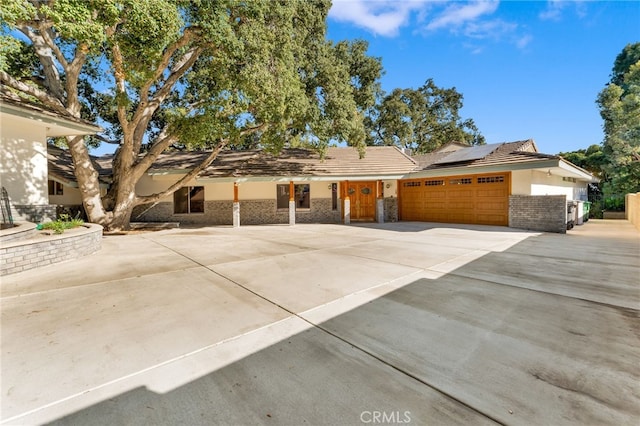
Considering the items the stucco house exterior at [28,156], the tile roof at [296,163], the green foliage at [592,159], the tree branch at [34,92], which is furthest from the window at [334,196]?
the green foliage at [592,159]

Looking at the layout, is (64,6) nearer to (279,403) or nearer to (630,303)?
(279,403)

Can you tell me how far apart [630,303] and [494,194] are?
34.4 feet

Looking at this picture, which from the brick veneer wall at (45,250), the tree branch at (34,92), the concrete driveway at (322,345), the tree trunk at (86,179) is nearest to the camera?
the concrete driveway at (322,345)

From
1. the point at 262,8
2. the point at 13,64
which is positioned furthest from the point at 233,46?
the point at 13,64

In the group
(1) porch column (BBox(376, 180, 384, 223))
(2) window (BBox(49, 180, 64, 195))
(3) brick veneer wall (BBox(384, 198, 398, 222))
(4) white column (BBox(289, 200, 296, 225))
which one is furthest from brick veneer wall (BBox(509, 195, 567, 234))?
(2) window (BBox(49, 180, 64, 195))

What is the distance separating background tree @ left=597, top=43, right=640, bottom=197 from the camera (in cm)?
1806

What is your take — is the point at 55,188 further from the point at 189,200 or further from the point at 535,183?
the point at 535,183

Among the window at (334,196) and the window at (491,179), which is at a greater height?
the window at (491,179)

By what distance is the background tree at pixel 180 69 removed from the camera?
7383 millimetres

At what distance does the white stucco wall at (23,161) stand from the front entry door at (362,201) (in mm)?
13250

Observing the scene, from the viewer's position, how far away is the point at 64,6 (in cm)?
661

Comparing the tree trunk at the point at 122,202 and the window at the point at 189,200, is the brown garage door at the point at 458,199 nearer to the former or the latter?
the window at the point at 189,200

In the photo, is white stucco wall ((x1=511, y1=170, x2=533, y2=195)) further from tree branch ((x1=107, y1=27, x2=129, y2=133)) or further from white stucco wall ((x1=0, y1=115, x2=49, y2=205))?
white stucco wall ((x1=0, y1=115, x2=49, y2=205))

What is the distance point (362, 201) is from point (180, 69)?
36.6ft
